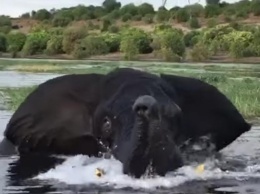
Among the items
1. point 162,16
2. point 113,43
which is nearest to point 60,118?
point 113,43

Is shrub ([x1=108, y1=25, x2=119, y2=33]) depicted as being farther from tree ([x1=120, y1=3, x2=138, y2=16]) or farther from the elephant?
the elephant

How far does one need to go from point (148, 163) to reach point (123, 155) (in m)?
0.33

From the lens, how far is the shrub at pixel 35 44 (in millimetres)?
71875

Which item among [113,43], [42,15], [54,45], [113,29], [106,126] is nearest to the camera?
[106,126]

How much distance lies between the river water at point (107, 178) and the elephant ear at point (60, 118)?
167 millimetres

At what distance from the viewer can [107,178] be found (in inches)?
315

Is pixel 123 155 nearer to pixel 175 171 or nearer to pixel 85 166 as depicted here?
pixel 175 171

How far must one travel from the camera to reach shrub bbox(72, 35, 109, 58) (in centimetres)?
6706

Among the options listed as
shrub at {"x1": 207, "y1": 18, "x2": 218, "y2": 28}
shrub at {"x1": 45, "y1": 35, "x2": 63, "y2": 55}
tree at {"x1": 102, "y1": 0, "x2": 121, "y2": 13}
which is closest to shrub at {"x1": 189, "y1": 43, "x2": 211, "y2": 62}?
shrub at {"x1": 45, "y1": 35, "x2": 63, "y2": 55}

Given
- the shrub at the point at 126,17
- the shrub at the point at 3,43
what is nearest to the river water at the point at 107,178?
the shrub at the point at 3,43

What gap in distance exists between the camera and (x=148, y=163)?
734 cm

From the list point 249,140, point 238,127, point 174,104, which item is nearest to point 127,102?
point 174,104

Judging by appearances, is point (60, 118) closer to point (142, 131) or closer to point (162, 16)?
point (142, 131)

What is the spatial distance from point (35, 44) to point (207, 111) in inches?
2549
